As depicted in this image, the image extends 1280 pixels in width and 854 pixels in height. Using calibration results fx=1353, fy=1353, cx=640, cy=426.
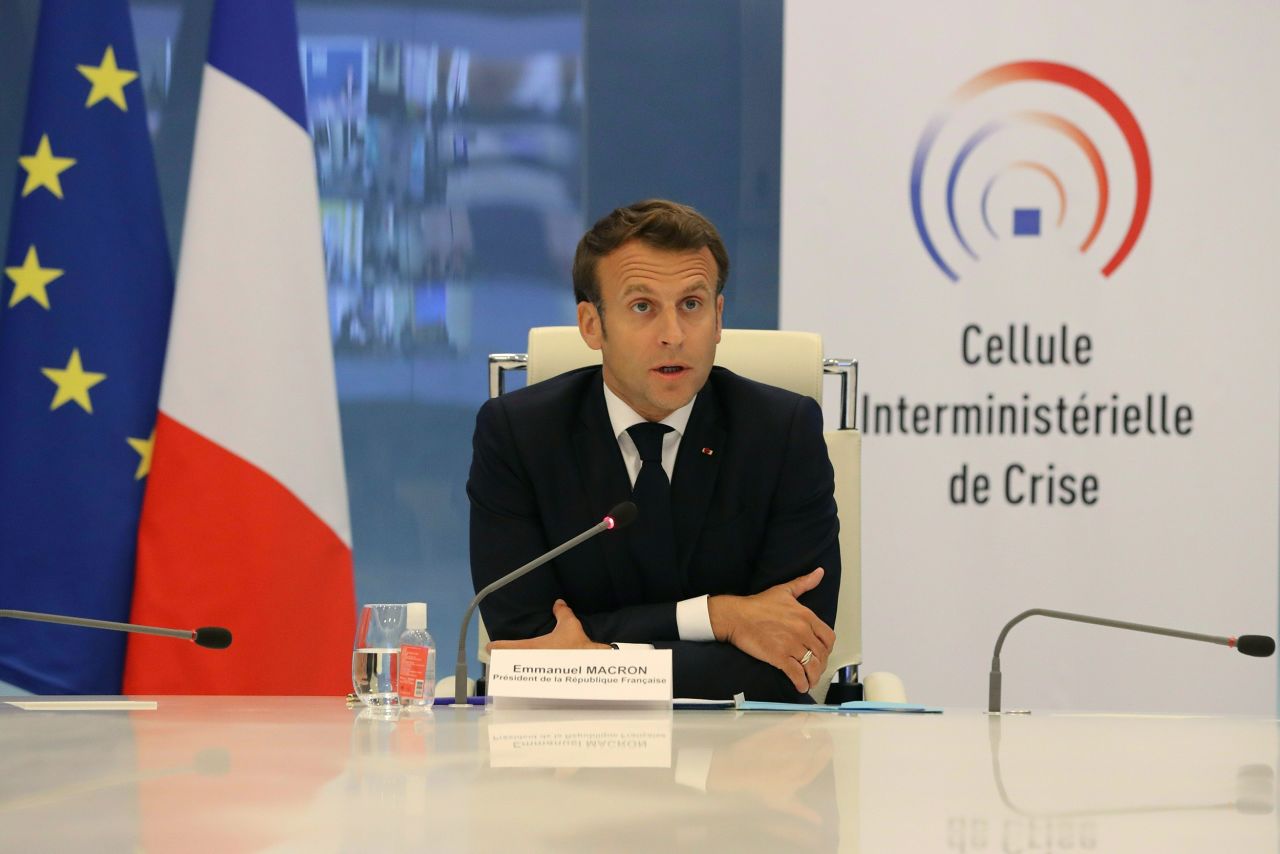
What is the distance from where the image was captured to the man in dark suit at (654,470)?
8.48ft

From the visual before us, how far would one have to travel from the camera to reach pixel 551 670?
1912 millimetres

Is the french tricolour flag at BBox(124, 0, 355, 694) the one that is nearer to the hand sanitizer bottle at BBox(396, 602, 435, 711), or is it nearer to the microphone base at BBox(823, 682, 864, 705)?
the microphone base at BBox(823, 682, 864, 705)

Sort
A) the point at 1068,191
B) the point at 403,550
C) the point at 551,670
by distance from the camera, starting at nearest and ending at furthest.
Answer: the point at 551,670 → the point at 1068,191 → the point at 403,550

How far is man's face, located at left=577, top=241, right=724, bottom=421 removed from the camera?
2629 mm

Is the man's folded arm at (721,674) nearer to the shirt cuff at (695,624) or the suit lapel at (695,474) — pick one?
the shirt cuff at (695,624)

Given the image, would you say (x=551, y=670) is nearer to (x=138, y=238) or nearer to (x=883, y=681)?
(x=883, y=681)

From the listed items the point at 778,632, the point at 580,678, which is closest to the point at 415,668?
the point at 580,678

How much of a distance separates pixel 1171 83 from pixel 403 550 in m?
2.76

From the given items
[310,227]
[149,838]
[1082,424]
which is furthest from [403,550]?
[149,838]

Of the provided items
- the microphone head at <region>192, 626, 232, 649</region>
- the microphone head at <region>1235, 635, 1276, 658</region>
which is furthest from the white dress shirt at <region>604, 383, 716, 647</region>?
the microphone head at <region>1235, 635, 1276, 658</region>

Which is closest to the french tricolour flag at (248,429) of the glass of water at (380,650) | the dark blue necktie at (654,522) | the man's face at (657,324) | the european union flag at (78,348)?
the european union flag at (78,348)

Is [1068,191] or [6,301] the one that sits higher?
[1068,191]

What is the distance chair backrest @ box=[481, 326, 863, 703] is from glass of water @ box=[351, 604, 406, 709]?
37.9 inches

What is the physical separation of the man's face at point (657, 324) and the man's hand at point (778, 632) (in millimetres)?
438
